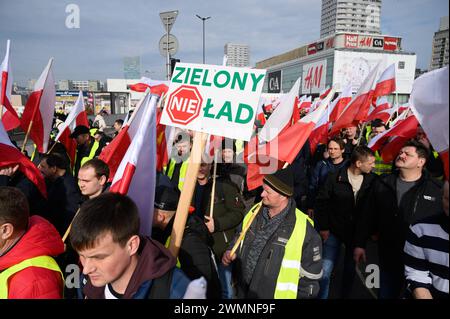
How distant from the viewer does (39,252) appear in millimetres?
1743

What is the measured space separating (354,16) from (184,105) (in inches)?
6464

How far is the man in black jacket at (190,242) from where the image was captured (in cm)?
206

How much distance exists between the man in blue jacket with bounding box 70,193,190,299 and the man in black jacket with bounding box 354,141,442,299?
2327mm

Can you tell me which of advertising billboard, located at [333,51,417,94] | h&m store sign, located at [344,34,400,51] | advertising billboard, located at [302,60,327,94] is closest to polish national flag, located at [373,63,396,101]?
advertising billboard, located at [333,51,417,94]

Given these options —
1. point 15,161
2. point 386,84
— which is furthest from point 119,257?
point 386,84

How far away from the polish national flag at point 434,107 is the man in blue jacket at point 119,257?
1406 millimetres

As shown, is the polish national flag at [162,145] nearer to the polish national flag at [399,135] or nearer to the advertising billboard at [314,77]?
the polish national flag at [399,135]

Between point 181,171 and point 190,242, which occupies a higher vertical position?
point 181,171

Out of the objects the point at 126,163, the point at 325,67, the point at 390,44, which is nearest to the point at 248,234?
the point at 126,163

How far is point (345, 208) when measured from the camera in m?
3.53

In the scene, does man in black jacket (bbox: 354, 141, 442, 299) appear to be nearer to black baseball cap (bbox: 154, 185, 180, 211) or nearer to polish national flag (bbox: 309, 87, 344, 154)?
black baseball cap (bbox: 154, 185, 180, 211)

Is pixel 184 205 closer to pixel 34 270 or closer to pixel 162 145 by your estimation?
pixel 34 270

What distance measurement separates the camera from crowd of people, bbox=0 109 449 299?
1520mm

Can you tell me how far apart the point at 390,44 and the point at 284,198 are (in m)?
65.4
